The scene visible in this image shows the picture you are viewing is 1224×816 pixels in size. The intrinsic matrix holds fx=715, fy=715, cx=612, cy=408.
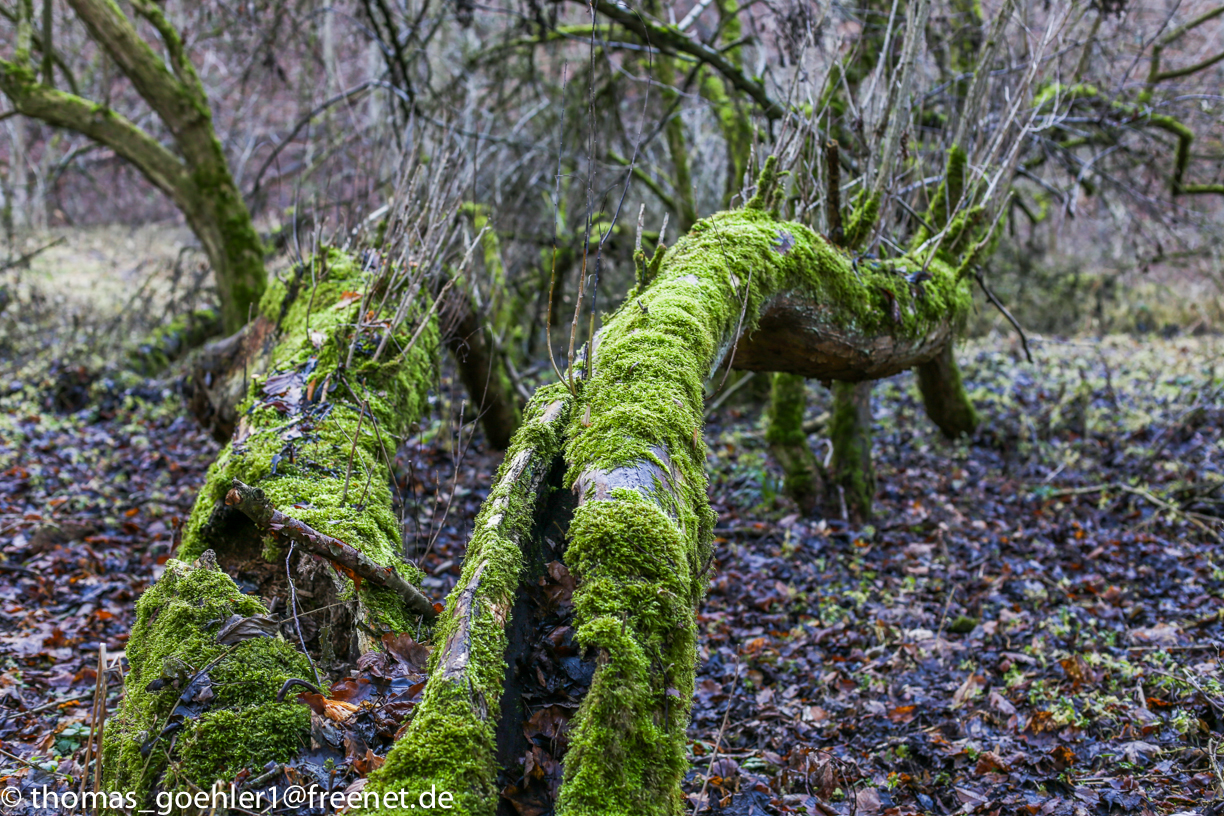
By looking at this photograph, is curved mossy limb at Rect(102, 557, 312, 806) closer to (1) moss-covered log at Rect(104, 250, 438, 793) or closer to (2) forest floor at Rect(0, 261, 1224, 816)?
(1) moss-covered log at Rect(104, 250, 438, 793)

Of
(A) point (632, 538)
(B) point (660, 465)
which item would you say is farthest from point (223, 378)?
(A) point (632, 538)

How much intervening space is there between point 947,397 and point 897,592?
2.83 meters

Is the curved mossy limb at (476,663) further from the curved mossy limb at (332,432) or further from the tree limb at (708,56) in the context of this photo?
the tree limb at (708,56)

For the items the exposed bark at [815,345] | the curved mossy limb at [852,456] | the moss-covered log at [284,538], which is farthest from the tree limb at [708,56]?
the moss-covered log at [284,538]

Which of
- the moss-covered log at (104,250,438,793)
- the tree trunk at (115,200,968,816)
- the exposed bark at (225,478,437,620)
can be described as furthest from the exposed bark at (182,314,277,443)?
the exposed bark at (225,478,437,620)

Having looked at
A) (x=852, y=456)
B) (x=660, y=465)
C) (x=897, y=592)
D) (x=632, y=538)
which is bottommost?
(x=632, y=538)

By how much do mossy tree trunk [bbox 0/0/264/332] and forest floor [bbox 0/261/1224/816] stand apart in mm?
1797

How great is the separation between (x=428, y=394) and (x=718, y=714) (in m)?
2.16

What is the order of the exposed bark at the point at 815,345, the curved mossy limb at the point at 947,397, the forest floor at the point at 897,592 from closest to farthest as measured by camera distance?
the forest floor at the point at 897,592 → the exposed bark at the point at 815,345 → the curved mossy limb at the point at 947,397

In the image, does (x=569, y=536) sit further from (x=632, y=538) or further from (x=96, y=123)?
(x=96, y=123)

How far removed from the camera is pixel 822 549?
203 inches

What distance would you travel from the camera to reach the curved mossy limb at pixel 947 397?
645 cm

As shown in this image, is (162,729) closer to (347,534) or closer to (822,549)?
(347,534)

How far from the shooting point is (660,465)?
5.78ft
